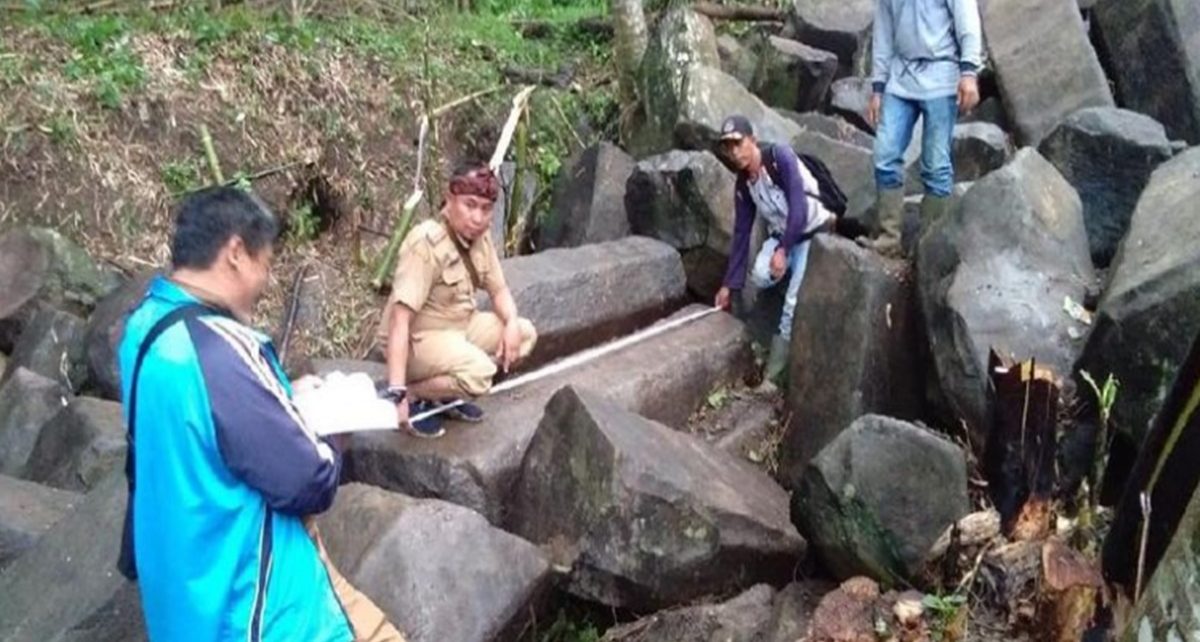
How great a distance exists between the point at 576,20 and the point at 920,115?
17.2ft

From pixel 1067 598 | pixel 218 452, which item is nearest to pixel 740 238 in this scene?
pixel 1067 598

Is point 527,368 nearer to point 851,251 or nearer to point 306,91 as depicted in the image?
point 851,251

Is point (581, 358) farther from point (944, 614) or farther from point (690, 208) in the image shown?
point (944, 614)

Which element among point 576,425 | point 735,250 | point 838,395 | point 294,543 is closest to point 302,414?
point 294,543

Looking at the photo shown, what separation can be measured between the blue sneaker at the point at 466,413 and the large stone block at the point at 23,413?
1903 millimetres

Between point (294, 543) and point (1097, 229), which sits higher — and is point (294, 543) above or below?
above

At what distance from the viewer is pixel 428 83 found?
992cm

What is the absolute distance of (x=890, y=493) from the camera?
16.7 ft

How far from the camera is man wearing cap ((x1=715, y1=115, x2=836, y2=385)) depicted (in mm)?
6867

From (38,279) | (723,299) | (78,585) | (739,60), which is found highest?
(739,60)

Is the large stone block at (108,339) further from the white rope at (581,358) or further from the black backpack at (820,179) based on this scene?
the black backpack at (820,179)

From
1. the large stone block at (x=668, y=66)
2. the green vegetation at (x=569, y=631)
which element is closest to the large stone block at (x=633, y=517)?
the green vegetation at (x=569, y=631)

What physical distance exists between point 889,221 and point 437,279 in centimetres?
269

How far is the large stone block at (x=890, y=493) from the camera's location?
198 inches
